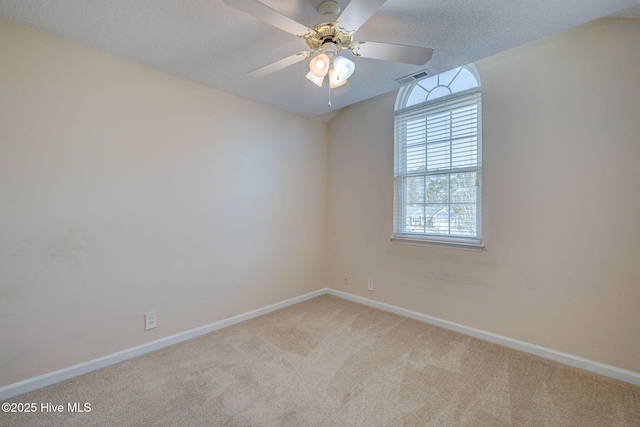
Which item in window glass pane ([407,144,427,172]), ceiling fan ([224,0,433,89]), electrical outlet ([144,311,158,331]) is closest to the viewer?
ceiling fan ([224,0,433,89])

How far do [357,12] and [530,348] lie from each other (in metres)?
2.78

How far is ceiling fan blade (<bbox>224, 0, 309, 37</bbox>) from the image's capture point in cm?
120

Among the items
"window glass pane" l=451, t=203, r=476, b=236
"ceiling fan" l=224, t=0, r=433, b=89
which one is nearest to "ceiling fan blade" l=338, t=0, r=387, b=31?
"ceiling fan" l=224, t=0, r=433, b=89

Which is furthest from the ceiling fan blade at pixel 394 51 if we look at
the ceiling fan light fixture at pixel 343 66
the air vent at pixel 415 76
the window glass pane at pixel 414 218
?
the window glass pane at pixel 414 218

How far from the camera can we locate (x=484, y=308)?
255 centimetres

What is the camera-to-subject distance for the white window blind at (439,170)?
8.62ft

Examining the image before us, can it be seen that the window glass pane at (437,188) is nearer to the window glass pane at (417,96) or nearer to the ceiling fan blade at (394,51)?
→ the window glass pane at (417,96)

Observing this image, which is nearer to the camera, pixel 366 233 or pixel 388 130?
pixel 388 130

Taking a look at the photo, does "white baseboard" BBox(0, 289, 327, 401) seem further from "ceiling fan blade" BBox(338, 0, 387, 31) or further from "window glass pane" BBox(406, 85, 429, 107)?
"window glass pane" BBox(406, 85, 429, 107)

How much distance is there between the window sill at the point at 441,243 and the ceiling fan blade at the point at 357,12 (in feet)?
6.86

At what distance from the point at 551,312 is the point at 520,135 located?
4.81ft

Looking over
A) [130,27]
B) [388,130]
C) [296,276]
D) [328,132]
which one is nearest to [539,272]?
[388,130]

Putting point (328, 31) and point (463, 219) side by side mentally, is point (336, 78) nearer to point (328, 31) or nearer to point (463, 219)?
point (328, 31)

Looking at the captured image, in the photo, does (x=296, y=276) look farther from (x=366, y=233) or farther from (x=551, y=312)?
(x=551, y=312)
